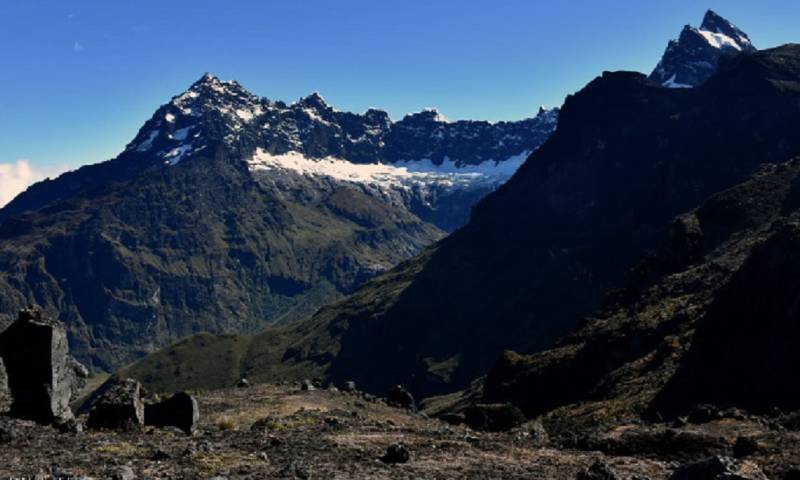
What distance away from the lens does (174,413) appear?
3002cm

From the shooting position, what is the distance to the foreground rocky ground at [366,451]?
20.3m

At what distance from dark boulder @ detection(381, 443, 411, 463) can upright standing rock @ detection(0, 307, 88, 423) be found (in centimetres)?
1337

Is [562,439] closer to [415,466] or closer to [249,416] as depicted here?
[415,466]

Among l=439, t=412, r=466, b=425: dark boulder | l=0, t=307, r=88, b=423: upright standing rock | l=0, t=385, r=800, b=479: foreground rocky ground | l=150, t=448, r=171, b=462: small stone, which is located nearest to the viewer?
l=0, t=385, r=800, b=479: foreground rocky ground

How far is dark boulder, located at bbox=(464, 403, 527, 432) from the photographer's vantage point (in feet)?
142

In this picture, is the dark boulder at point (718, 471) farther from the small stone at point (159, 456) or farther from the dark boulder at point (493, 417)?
the dark boulder at point (493, 417)

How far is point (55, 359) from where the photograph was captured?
29.0 m

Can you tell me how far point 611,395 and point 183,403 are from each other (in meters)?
54.4

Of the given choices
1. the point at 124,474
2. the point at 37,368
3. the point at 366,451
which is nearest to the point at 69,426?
the point at 37,368

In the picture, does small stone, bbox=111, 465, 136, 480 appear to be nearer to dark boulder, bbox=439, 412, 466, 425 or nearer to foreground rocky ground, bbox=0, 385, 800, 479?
foreground rocky ground, bbox=0, 385, 800, 479

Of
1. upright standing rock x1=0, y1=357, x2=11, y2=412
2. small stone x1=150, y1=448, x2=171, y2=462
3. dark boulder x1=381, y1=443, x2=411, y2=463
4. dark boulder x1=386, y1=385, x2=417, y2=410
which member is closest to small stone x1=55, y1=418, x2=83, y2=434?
upright standing rock x1=0, y1=357, x2=11, y2=412

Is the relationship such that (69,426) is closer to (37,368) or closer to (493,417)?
(37,368)

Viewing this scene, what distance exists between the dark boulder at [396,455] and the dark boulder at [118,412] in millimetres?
11518

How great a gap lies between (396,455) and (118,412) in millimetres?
12933
